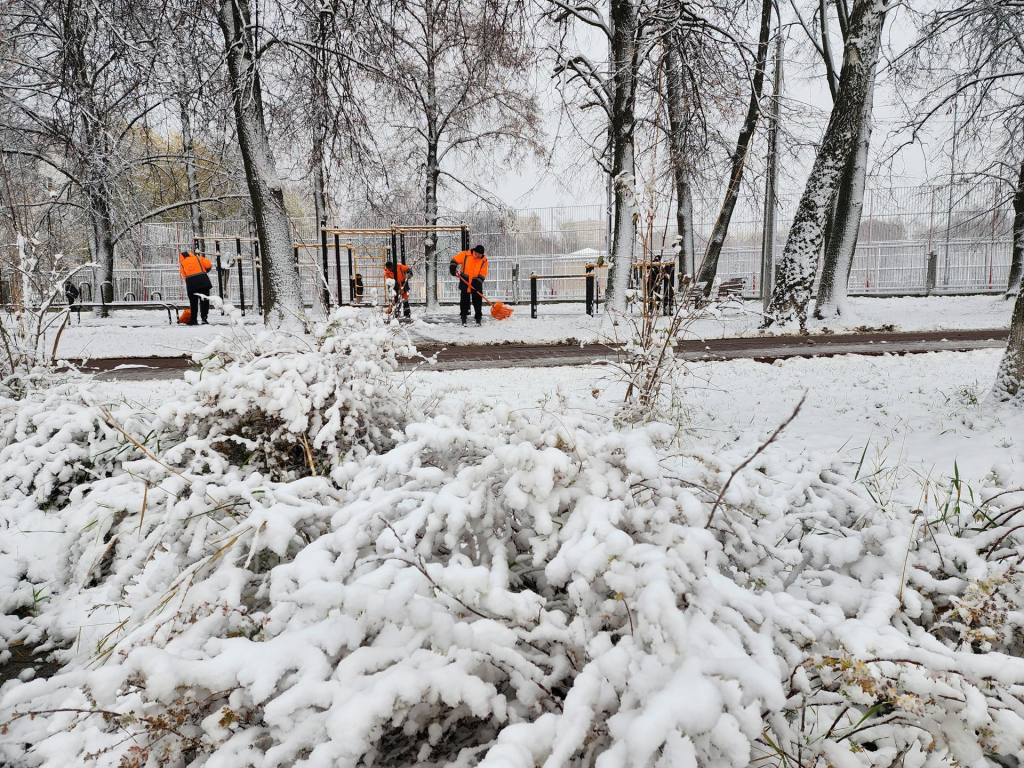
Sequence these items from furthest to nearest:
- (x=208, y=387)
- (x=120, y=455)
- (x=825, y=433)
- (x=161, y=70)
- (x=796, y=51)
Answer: (x=796, y=51) < (x=161, y=70) < (x=825, y=433) < (x=120, y=455) < (x=208, y=387)

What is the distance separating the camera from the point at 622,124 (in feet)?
36.8

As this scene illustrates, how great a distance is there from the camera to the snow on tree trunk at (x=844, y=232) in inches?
456

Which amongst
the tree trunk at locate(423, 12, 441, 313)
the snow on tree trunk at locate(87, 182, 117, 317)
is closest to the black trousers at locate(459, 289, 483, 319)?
the tree trunk at locate(423, 12, 441, 313)

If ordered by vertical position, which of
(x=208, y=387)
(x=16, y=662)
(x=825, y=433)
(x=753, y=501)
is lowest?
(x=16, y=662)

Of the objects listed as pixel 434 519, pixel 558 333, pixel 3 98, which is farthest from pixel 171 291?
pixel 434 519

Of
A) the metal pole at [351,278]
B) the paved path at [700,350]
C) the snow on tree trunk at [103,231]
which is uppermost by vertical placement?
the snow on tree trunk at [103,231]

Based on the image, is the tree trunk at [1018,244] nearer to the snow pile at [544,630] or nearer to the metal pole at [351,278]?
the metal pole at [351,278]

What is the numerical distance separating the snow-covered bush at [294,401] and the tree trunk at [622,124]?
331 inches

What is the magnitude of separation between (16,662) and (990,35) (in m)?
17.0

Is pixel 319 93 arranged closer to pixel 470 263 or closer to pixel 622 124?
pixel 470 263

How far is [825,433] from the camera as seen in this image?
12.6 feet

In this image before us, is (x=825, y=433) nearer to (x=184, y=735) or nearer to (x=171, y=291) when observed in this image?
(x=184, y=735)

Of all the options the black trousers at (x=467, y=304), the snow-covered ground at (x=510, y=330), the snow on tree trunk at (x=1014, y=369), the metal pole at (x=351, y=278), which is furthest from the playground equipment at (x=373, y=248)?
the snow on tree trunk at (x=1014, y=369)

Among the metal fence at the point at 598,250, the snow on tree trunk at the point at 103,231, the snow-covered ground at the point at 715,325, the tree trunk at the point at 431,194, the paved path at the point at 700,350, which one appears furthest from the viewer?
the metal fence at the point at 598,250
